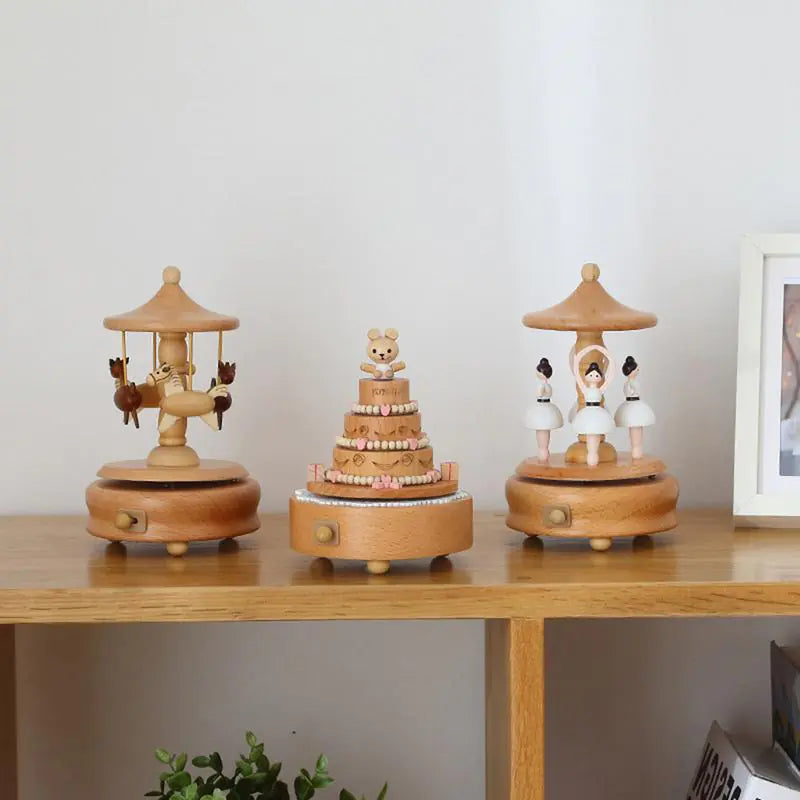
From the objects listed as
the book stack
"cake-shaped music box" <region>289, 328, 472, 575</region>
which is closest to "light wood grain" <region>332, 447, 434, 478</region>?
"cake-shaped music box" <region>289, 328, 472, 575</region>

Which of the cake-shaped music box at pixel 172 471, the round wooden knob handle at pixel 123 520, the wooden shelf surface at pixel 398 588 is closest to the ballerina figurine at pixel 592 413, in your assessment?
the wooden shelf surface at pixel 398 588

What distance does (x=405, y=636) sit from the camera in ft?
4.87

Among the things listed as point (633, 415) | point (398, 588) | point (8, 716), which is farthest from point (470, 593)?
point (8, 716)

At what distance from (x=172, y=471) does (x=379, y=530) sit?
223 millimetres

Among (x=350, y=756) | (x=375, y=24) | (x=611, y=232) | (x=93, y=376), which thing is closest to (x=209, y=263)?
(x=93, y=376)

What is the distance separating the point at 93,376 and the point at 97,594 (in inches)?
18.8

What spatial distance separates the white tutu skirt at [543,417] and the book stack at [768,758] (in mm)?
361

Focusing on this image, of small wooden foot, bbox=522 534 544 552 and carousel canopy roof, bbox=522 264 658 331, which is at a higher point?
carousel canopy roof, bbox=522 264 658 331

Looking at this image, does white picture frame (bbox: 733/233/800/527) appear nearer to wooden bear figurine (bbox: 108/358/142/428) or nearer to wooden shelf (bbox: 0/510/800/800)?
wooden shelf (bbox: 0/510/800/800)

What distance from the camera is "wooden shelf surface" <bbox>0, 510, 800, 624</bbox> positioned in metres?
1.03

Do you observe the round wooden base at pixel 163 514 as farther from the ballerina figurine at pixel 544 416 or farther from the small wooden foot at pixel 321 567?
the ballerina figurine at pixel 544 416

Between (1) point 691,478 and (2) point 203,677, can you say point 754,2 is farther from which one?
(2) point 203,677

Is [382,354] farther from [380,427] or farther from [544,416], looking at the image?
[544,416]

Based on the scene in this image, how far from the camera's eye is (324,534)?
3.52 ft
